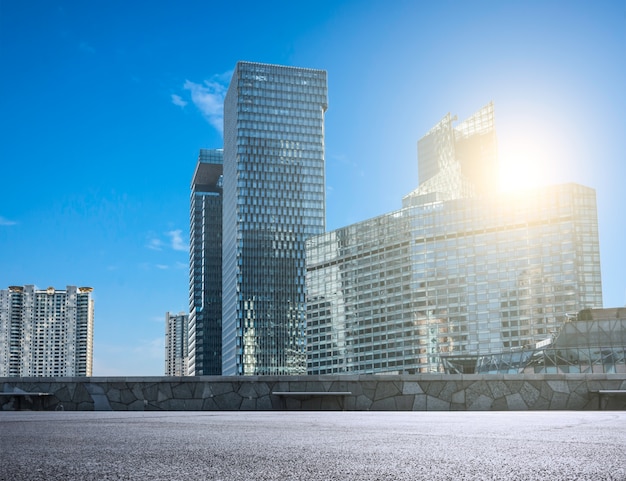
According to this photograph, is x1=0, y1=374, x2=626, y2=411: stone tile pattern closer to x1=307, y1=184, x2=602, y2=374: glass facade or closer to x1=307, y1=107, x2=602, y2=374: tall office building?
x1=307, y1=107, x2=602, y2=374: tall office building

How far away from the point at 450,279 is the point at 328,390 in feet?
533

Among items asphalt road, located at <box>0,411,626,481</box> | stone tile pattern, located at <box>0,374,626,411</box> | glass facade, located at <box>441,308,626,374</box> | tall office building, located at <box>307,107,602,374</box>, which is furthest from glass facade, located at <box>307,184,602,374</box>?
asphalt road, located at <box>0,411,626,481</box>

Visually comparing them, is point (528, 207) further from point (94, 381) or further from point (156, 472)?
point (156, 472)

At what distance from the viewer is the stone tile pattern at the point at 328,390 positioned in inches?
797

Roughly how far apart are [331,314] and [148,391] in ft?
583

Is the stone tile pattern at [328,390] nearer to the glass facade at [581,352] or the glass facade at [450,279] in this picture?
the glass facade at [581,352]

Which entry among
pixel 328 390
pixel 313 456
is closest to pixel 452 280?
pixel 328 390

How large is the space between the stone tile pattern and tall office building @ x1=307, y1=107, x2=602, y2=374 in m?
138

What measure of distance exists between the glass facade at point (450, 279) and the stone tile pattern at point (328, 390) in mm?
148580

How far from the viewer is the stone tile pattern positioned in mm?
20234

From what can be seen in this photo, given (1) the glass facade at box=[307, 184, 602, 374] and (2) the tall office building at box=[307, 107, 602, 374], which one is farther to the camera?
(1) the glass facade at box=[307, 184, 602, 374]

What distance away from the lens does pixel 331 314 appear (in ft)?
648

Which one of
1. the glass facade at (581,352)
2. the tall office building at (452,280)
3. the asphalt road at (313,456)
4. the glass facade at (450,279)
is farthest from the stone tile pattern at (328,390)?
the glass facade at (450,279)

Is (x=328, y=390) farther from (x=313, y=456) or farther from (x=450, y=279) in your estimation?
(x=450, y=279)
